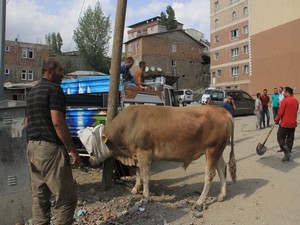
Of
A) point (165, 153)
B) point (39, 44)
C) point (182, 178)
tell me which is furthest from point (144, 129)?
point (39, 44)

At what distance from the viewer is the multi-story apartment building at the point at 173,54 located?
6241 centimetres

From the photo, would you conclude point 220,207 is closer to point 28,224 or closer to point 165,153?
point 165,153

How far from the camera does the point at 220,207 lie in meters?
6.82

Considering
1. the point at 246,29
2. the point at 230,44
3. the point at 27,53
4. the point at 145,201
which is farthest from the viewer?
the point at 27,53

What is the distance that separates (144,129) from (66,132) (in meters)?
2.73

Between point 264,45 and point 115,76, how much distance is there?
33.7 meters

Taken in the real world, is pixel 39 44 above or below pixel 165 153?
above

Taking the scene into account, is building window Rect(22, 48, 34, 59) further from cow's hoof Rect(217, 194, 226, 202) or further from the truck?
cow's hoof Rect(217, 194, 226, 202)

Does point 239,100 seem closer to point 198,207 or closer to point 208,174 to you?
point 208,174

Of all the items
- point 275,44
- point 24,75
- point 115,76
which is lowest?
point 115,76

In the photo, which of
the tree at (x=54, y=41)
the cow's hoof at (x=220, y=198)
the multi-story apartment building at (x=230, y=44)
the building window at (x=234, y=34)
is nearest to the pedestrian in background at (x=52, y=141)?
the cow's hoof at (x=220, y=198)

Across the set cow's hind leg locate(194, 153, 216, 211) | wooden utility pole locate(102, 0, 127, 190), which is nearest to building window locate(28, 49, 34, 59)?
wooden utility pole locate(102, 0, 127, 190)

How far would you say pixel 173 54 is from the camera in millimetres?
65438

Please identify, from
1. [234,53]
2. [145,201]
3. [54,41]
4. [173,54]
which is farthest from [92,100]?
[54,41]
